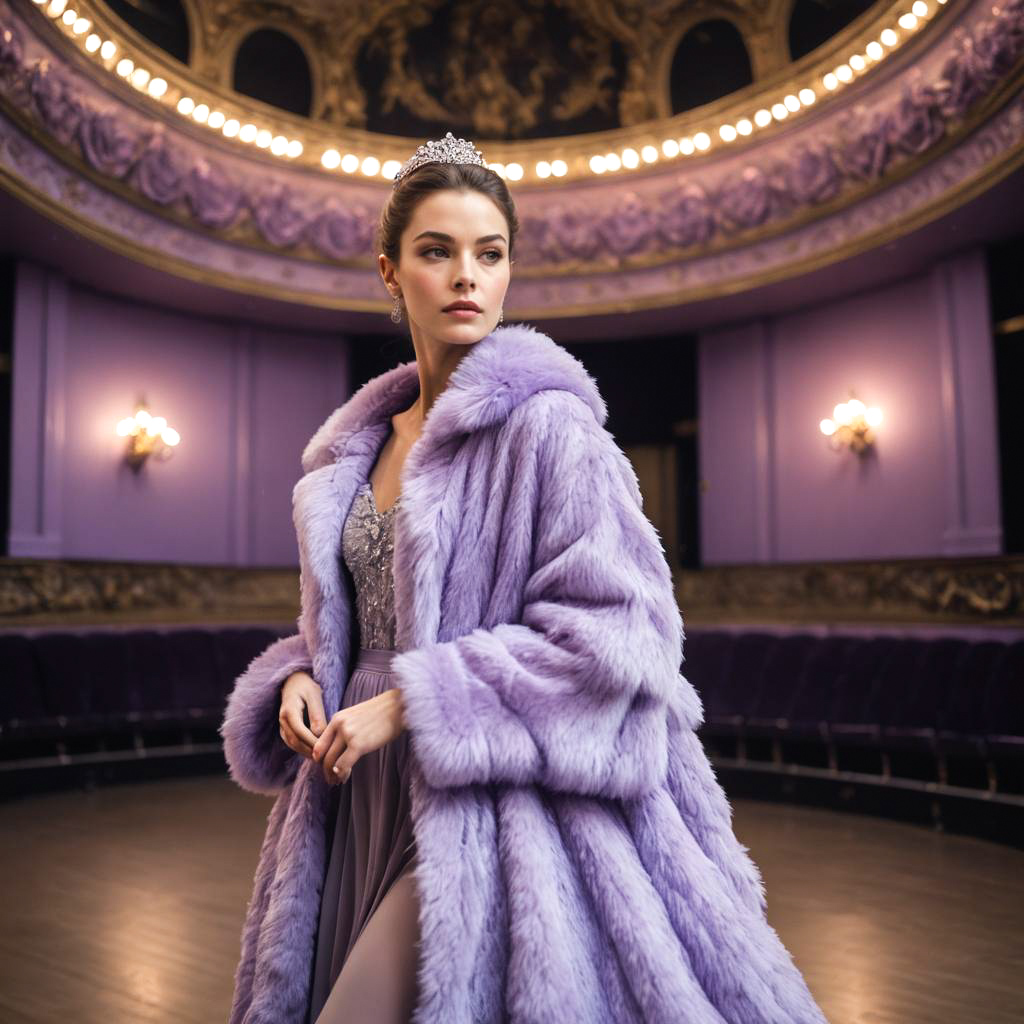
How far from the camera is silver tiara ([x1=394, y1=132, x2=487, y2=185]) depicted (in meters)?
1.51

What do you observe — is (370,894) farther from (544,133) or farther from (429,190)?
(544,133)

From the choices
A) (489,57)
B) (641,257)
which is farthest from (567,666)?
(489,57)

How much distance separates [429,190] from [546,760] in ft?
2.77

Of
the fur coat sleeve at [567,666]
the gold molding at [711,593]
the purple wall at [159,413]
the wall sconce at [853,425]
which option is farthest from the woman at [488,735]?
the wall sconce at [853,425]

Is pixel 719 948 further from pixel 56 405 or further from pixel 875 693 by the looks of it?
pixel 56 405

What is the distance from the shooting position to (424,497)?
54.8 inches

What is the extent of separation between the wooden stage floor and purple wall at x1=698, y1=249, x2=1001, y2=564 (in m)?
3.64

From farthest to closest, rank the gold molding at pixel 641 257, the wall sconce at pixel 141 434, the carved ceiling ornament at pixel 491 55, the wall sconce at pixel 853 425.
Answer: the carved ceiling ornament at pixel 491 55
the wall sconce at pixel 141 434
the wall sconce at pixel 853 425
the gold molding at pixel 641 257

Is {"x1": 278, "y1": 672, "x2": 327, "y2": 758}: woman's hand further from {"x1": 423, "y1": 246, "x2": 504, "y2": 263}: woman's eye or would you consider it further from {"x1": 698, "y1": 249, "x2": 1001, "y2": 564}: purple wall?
{"x1": 698, "y1": 249, "x2": 1001, "y2": 564}: purple wall

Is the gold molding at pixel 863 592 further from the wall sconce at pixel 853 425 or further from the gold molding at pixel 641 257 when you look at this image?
the gold molding at pixel 641 257

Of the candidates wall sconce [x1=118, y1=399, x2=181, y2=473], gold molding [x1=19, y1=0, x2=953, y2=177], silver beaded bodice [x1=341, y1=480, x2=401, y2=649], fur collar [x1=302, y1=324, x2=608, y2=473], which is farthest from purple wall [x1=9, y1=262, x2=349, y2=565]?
Result: fur collar [x1=302, y1=324, x2=608, y2=473]

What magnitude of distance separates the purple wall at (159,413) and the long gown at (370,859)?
7.61 m

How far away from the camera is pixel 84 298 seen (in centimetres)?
908

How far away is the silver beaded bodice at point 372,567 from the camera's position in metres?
1.50
